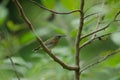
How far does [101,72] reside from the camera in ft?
5.14

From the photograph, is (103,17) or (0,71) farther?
(0,71)

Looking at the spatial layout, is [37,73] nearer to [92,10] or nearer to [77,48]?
[92,10]

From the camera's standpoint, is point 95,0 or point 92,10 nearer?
point 95,0

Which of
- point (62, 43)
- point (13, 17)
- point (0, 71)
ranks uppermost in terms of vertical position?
point (0, 71)

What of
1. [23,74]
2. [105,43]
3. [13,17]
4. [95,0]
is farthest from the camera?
[13,17]

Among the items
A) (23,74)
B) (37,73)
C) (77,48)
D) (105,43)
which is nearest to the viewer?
(77,48)

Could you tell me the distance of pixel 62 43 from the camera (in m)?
2.54

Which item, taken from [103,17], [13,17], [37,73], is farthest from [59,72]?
[13,17]

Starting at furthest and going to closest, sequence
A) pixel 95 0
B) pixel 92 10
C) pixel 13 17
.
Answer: pixel 13 17, pixel 92 10, pixel 95 0

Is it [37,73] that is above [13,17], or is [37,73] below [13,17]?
above

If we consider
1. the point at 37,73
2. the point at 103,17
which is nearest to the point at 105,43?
the point at 37,73

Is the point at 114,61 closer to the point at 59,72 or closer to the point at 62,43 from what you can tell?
the point at 59,72

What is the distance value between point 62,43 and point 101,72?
0.99m

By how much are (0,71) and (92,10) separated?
0.39m
